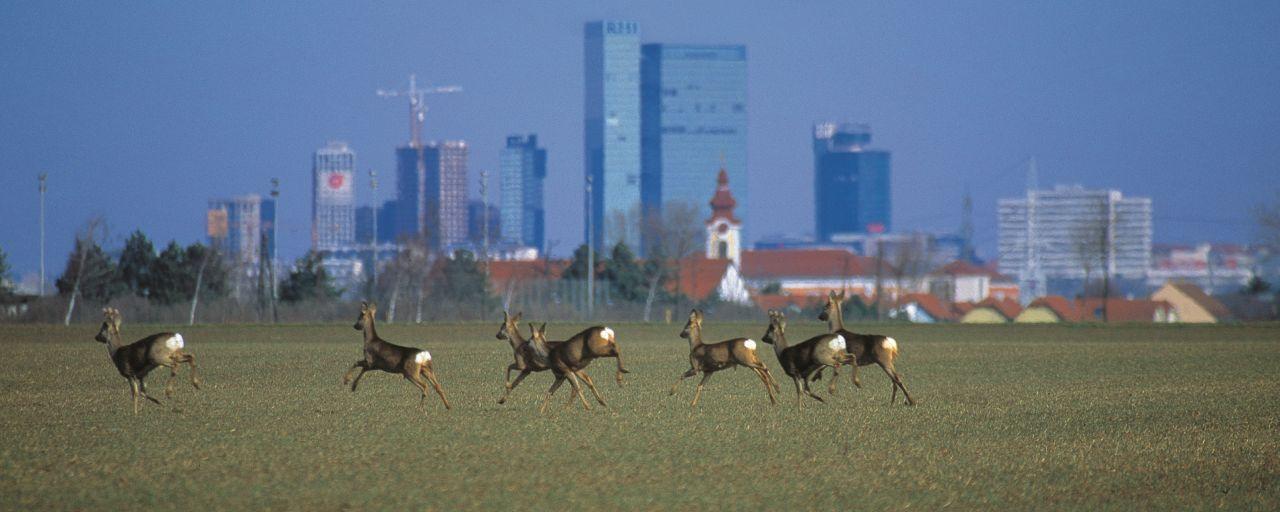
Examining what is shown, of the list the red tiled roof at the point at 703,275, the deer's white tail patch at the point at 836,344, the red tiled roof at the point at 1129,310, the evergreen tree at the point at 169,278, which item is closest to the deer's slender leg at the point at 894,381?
the deer's white tail patch at the point at 836,344

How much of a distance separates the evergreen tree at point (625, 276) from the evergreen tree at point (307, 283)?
17624mm

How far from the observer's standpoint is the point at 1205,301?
478ft

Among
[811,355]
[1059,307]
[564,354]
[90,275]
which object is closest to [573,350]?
[564,354]

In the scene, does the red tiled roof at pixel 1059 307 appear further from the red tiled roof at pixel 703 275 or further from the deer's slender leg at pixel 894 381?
the deer's slender leg at pixel 894 381

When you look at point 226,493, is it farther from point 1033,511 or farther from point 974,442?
point 974,442

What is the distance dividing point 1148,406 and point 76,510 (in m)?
15.4

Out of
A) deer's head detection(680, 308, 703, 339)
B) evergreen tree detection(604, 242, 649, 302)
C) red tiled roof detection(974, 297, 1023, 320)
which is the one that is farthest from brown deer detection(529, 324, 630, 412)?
red tiled roof detection(974, 297, 1023, 320)

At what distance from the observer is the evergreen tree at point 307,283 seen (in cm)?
9950

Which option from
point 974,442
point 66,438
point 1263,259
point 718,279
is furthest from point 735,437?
point 718,279

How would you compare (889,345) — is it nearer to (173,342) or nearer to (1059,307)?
(173,342)

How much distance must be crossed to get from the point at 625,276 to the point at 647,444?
302 feet

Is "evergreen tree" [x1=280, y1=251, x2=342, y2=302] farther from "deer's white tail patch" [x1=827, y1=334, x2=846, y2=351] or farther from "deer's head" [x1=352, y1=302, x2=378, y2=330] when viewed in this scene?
"deer's white tail patch" [x1=827, y1=334, x2=846, y2=351]

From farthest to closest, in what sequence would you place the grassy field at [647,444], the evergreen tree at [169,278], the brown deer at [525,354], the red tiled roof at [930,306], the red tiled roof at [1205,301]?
the red tiled roof at [930,306] < the red tiled roof at [1205,301] < the evergreen tree at [169,278] < the brown deer at [525,354] < the grassy field at [647,444]

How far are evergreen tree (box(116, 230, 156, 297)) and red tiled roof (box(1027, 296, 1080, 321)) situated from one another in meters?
68.4
